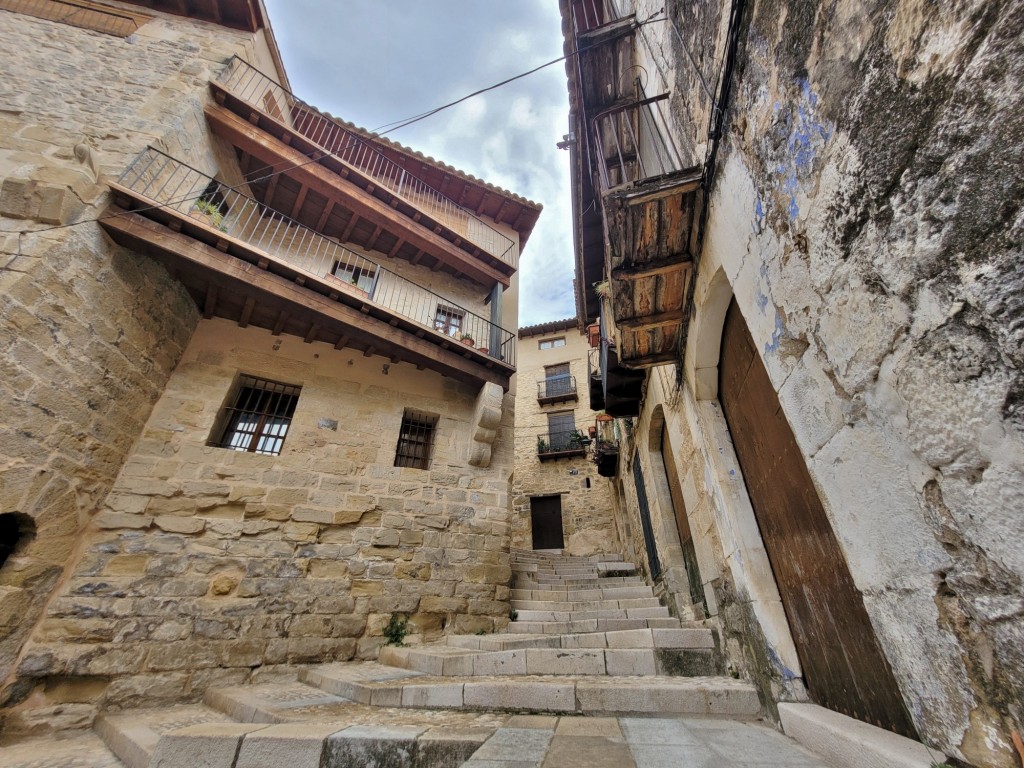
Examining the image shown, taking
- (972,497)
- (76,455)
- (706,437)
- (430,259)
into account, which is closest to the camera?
(972,497)

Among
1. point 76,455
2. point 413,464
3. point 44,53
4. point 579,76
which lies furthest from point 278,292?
point 44,53

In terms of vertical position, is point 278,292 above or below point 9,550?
above

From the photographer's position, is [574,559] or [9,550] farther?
[574,559]

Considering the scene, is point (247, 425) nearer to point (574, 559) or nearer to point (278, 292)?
point (278, 292)

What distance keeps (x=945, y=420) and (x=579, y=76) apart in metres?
4.33

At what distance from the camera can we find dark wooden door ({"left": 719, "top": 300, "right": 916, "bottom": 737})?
5.42 ft

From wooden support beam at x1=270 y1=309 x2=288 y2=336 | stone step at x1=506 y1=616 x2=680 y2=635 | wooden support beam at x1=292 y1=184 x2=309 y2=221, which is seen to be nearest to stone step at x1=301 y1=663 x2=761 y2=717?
stone step at x1=506 y1=616 x2=680 y2=635

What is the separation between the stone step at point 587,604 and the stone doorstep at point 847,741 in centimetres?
279

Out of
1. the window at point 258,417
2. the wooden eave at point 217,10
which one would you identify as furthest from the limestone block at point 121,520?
the wooden eave at point 217,10

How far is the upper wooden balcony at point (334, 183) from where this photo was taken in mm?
6004

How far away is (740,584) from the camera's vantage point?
2.72 metres

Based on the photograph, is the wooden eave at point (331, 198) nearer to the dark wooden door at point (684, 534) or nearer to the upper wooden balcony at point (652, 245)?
the upper wooden balcony at point (652, 245)

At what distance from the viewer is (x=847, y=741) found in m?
1.54

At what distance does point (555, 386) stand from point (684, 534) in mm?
11831
